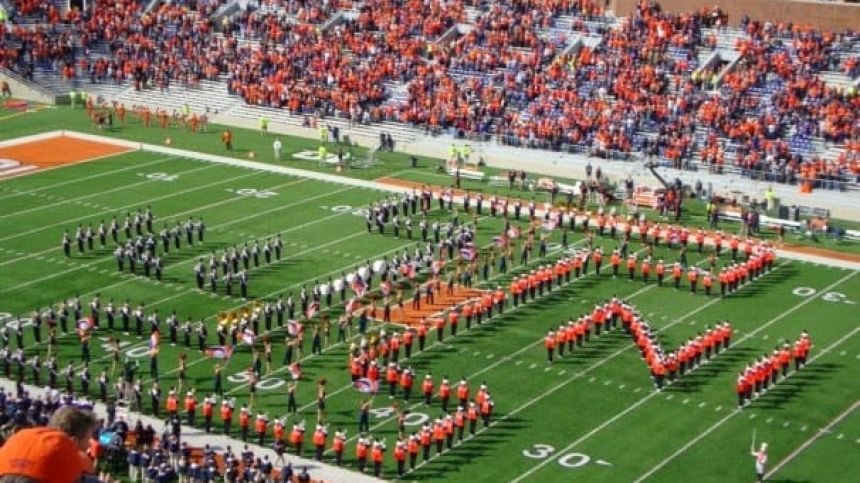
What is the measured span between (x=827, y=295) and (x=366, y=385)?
1219 cm

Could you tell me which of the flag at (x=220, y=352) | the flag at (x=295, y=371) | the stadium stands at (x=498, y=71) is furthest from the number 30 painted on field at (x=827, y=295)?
the flag at (x=220, y=352)

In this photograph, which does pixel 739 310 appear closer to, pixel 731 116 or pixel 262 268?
pixel 262 268

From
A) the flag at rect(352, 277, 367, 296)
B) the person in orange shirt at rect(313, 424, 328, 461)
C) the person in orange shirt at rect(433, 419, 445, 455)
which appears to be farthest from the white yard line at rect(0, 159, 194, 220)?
the person in orange shirt at rect(433, 419, 445, 455)

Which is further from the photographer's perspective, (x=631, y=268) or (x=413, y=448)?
(x=631, y=268)

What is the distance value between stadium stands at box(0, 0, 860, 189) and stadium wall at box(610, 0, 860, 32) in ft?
1.71

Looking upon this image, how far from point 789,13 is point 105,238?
25.3 m

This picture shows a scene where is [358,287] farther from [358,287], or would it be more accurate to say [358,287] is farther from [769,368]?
[769,368]

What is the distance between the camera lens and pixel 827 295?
30922mm

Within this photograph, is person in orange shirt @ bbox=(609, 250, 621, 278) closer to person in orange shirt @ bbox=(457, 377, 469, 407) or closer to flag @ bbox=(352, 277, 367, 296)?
flag @ bbox=(352, 277, 367, 296)

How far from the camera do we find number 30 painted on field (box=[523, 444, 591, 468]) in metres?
21.2

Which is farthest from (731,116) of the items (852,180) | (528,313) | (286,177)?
(528,313)

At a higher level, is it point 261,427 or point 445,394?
point 445,394

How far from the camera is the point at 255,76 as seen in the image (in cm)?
5256

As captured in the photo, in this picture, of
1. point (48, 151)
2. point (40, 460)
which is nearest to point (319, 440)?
point (40, 460)
